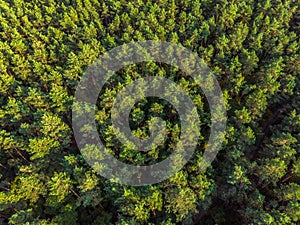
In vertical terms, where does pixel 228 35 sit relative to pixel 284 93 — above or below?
above

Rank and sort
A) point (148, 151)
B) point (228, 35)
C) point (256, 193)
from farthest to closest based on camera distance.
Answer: point (228, 35), point (148, 151), point (256, 193)

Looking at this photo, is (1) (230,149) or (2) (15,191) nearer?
(2) (15,191)

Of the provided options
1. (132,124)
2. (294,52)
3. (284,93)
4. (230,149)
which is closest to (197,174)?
(230,149)

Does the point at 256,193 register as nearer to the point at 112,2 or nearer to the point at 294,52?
the point at 294,52

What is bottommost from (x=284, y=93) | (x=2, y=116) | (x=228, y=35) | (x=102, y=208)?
(x=102, y=208)

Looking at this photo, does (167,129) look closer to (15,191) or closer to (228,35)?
(15,191)

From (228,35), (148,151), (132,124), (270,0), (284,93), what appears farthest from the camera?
(270,0)
